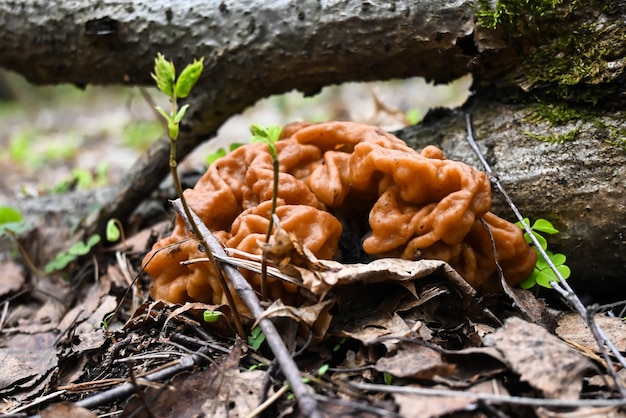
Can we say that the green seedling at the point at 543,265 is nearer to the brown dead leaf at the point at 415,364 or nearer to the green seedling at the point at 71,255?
the brown dead leaf at the point at 415,364

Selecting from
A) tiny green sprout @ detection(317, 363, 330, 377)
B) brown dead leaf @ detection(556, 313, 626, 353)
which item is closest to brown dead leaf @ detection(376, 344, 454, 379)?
tiny green sprout @ detection(317, 363, 330, 377)

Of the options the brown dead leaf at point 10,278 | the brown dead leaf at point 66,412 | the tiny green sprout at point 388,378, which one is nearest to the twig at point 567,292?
the tiny green sprout at point 388,378

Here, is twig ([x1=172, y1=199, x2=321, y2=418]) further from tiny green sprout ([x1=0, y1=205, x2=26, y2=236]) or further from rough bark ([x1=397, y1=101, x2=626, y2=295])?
tiny green sprout ([x1=0, y1=205, x2=26, y2=236])

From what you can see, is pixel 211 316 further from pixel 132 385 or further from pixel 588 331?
pixel 588 331

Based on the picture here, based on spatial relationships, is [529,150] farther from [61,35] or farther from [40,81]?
[40,81]

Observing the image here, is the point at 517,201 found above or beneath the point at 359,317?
above

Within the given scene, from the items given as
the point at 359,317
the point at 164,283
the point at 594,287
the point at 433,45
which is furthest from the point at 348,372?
the point at 433,45
